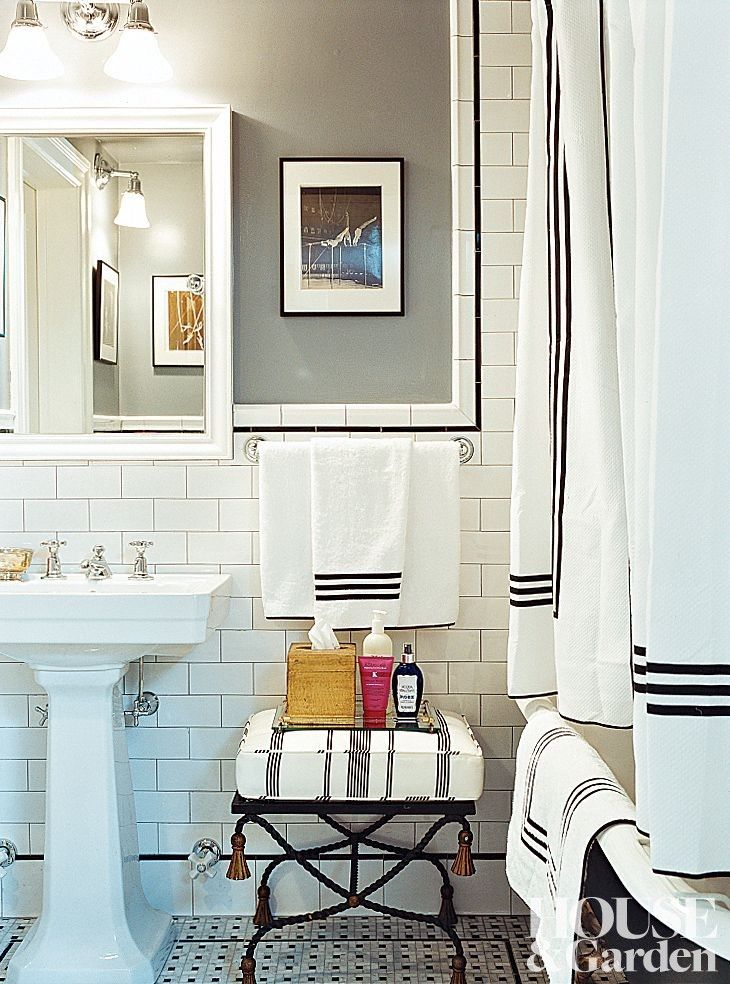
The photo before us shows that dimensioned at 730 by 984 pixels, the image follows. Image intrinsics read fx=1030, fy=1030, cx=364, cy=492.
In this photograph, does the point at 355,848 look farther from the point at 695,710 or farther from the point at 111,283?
the point at 111,283

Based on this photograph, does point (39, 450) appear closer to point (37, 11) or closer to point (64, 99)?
point (64, 99)

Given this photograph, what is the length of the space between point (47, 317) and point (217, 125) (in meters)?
0.68

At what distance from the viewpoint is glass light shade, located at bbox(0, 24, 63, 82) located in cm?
259

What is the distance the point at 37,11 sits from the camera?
108 inches

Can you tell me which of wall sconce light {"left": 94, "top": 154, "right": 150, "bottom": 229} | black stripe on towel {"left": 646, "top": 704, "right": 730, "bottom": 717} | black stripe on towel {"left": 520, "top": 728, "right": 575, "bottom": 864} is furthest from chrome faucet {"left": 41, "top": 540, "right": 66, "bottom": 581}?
black stripe on towel {"left": 646, "top": 704, "right": 730, "bottom": 717}

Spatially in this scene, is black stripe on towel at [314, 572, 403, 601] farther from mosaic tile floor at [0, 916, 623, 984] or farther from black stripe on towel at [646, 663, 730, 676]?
black stripe on towel at [646, 663, 730, 676]

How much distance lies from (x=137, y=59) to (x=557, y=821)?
2070 mm

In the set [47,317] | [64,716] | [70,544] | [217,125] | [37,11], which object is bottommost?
[64,716]

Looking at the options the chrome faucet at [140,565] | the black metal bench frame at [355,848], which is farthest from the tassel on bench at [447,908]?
the chrome faucet at [140,565]

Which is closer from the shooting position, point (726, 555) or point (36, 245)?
point (726, 555)

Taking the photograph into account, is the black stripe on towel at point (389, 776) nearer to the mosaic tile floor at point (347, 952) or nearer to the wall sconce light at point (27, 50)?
the mosaic tile floor at point (347, 952)

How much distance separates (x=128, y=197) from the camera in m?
2.73

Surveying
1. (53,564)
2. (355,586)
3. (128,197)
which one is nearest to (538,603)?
(355,586)

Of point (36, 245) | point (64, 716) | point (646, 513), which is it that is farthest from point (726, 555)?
point (36, 245)
